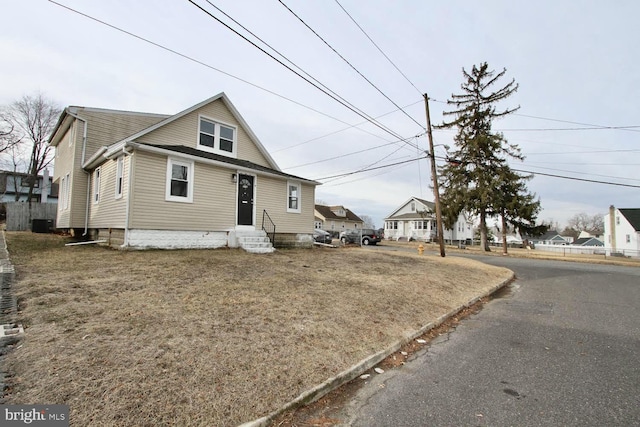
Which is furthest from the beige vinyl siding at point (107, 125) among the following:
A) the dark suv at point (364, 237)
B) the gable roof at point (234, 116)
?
the dark suv at point (364, 237)

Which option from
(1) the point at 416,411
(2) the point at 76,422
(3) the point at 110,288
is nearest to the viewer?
(2) the point at 76,422

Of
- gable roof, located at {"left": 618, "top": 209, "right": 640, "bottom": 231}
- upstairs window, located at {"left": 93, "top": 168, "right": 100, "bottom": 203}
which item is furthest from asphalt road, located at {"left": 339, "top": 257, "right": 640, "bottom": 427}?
gable roof, located at {"left": 618, "top": 209, "right": 640, "bottom": 231}

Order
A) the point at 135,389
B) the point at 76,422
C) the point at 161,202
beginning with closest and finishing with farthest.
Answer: the point at 76,422, the point at 135,389, the point at 161,202

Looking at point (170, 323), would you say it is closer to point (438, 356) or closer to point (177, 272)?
point (177, 272)

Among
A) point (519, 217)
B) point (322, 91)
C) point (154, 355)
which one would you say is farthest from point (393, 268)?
point (519, 217)

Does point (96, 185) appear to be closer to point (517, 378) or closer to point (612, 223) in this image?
point (517, 378)

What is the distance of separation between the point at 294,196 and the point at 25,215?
18.9m

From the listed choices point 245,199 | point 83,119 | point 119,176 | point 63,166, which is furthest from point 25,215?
point 245,199

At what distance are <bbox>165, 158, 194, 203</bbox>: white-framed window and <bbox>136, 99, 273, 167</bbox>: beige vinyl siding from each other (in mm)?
2271

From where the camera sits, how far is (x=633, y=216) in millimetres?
39406

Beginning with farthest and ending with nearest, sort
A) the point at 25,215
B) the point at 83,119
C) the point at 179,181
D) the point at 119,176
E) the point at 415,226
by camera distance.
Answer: the point at 415,226 → the point at 25,215 → the point at 83,119 → the point at 179,181 → the point at 119,176

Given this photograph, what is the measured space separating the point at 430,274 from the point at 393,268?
120cm

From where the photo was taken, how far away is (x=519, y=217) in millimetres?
25656

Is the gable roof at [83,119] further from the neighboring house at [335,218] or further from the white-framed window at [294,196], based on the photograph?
the neighboring house at [335,218]
